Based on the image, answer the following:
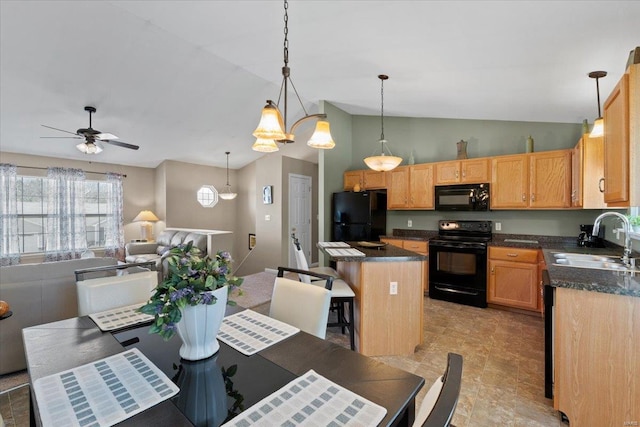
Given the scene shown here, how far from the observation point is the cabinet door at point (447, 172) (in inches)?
164

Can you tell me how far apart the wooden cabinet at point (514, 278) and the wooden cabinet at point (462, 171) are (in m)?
1.02

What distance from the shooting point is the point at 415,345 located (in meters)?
2.58

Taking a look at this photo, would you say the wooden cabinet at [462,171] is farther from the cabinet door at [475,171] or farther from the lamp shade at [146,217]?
the lamp shade at [146,217]

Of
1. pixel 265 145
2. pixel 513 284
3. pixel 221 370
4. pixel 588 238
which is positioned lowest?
pixel 513 284

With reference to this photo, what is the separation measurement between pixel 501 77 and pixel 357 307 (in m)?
2.54

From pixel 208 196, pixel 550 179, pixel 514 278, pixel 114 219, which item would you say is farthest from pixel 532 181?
pixel 114 219

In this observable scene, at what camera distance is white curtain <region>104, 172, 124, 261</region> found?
6.13 metres

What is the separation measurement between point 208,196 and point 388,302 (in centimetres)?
651

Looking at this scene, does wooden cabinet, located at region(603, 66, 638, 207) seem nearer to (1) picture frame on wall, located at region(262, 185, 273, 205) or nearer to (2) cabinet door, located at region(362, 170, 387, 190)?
(2) cabinet door, located at region(362, 170, 387, 190)

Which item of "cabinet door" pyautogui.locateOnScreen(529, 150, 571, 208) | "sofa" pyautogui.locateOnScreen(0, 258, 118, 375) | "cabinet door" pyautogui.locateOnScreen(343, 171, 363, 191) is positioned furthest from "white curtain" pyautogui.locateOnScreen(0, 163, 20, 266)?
"cabinet door" pyautogui.locateOnScreen(529, 150, 571, 208)

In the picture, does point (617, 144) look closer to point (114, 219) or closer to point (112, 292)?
point (112, 292)

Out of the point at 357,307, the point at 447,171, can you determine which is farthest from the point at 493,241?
the point at 357,307

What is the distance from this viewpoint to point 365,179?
16.1 ft

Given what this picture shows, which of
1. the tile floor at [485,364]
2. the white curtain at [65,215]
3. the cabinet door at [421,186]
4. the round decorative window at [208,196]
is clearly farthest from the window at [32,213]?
the cabinet door at [421,186]
